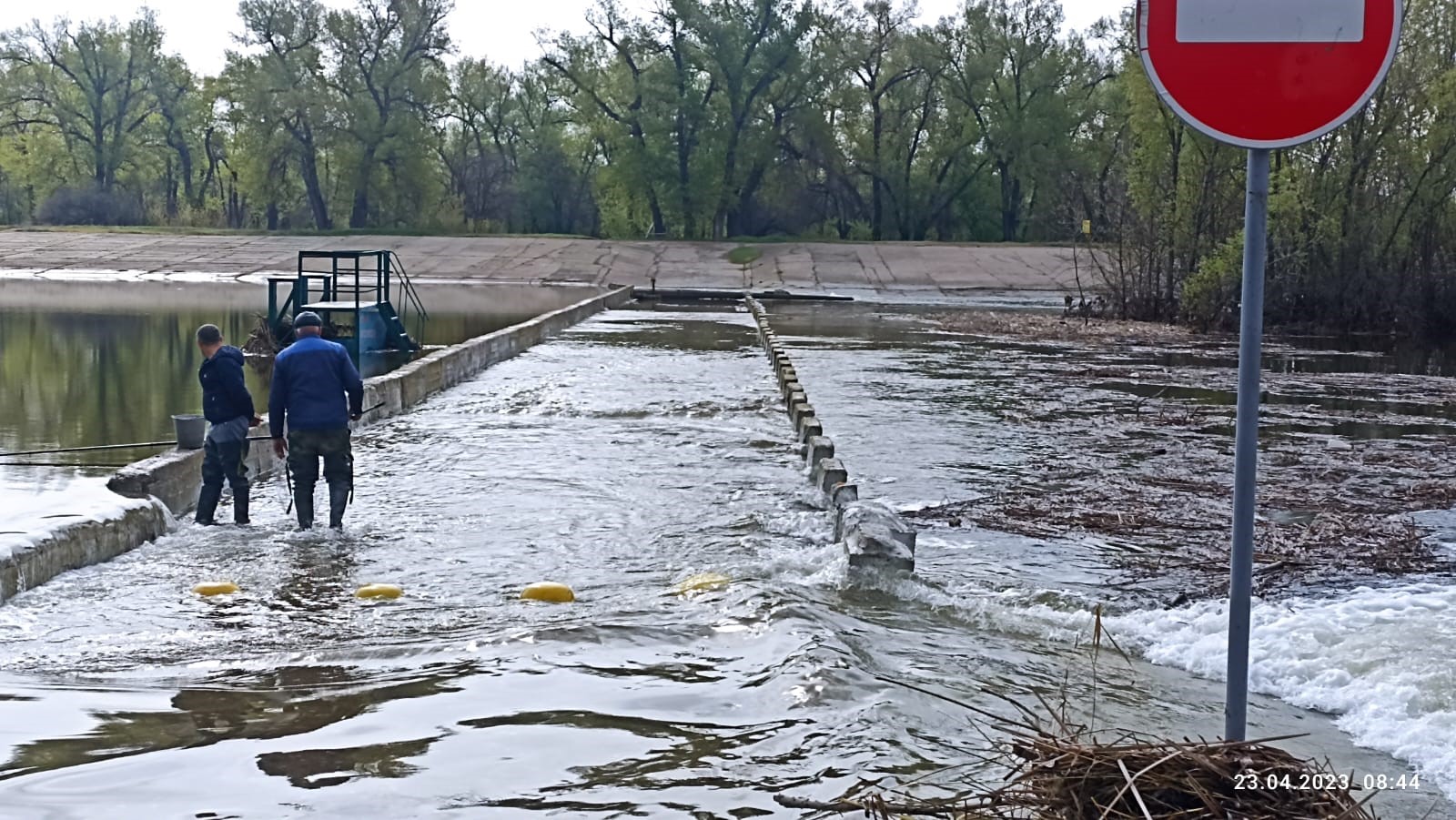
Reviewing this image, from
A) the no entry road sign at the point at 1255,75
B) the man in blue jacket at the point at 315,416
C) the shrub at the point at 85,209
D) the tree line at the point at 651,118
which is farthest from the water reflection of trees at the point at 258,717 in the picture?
the shrub at the point at 85,209

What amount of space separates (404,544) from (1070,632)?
183 inches

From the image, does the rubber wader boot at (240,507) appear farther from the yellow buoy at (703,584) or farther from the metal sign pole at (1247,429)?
the metal sign pole at (1247,429)

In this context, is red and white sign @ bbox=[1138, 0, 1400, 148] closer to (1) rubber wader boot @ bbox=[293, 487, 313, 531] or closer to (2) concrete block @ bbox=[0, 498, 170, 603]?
(2) concrete block @ bbox=[0, 498, 170, 603]

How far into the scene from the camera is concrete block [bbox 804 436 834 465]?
1323cm

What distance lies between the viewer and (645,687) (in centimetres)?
672

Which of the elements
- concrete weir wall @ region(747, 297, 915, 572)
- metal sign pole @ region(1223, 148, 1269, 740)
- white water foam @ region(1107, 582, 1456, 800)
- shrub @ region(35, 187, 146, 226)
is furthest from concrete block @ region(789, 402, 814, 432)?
shrub @ region(35, 187, 146, 226)

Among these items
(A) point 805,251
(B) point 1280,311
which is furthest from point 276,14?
(B) point 1280,311

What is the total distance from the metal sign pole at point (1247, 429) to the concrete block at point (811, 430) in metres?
9.93

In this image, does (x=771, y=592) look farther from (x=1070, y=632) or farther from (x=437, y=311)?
(x=437, y=311)

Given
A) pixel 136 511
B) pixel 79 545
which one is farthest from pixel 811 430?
pixel 79 545

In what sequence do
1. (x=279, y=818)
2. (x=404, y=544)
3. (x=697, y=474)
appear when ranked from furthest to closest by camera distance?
(x=697, y=474), (x=404, y=544), (x=279, y=818)

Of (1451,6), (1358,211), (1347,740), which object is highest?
(1451,6)

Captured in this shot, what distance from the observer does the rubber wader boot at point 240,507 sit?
36.4ft

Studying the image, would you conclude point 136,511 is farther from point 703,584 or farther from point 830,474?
point 830,474
